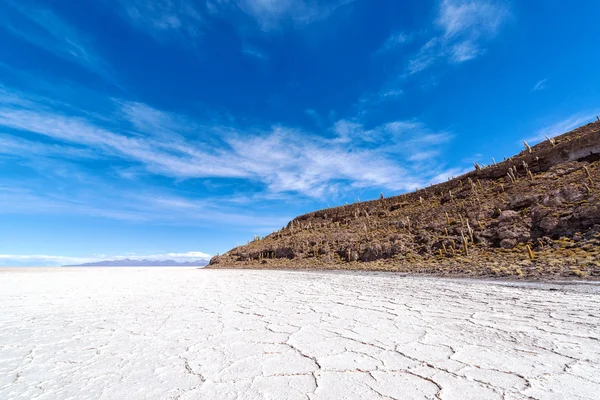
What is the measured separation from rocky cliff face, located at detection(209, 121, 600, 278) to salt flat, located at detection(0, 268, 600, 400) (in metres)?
7.94

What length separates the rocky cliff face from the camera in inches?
493

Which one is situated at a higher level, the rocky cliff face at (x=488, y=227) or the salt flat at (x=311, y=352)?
the rocky cliff face at (x=488, y=227)

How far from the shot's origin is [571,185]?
53.2 feet

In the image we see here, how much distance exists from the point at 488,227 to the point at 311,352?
61.9ft

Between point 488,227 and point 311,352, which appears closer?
point 311,352

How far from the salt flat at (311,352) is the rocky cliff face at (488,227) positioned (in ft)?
26.0

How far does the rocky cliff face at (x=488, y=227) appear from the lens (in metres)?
12.5

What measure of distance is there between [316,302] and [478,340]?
326 cm

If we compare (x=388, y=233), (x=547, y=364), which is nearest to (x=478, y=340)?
(x=547, y=364)

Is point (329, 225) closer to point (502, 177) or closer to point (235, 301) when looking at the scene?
point (502, 177)

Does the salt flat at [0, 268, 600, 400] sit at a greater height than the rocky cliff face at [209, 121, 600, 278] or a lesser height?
lesser

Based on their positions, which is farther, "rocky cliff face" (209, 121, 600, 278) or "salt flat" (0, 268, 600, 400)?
"rocky cliff face" (209, 121, 600, 278)

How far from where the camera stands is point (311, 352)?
2822 mm

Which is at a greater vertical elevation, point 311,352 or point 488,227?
point 488,227
